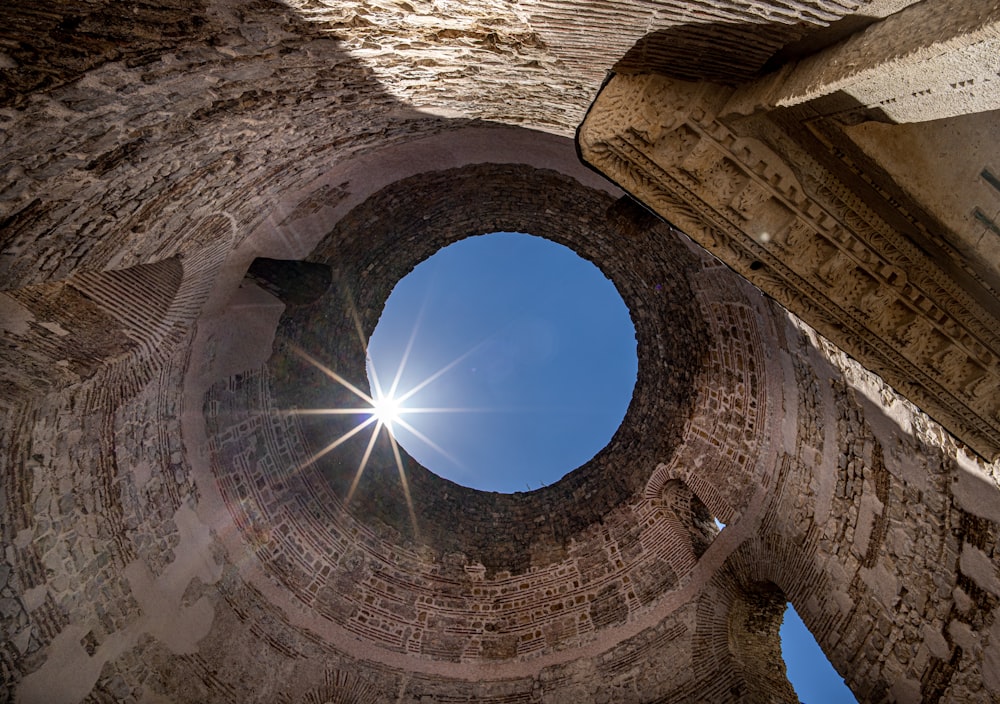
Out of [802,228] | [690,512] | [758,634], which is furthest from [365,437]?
[802,228]

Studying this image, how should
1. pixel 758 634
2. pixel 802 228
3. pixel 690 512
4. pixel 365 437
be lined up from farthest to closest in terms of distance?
pixel 365 437 < pixel 690 512 < pixel 758 634 < pixel 802 228

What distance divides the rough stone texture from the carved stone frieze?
0.11m

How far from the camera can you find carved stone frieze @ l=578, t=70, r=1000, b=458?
2.18 meters

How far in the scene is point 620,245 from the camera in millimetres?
6062

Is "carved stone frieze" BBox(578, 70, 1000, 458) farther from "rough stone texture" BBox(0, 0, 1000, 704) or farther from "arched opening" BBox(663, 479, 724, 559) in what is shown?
"arched opening" BBox(663, 479, 724, 559)

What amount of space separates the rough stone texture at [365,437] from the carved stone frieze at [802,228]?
11 centimetres

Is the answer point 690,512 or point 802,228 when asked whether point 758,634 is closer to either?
point 690,512

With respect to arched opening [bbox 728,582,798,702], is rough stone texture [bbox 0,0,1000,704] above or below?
above

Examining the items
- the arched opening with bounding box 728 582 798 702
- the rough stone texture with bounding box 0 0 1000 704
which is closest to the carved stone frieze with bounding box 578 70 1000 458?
the rough stone texture with bounding box 0 0 1000 704

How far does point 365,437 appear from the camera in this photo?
663 cm

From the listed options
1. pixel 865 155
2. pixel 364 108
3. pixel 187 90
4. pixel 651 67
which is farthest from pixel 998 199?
pixel 187 90

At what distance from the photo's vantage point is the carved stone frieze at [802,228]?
2182 millimetres

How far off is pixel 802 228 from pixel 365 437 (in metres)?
5.36

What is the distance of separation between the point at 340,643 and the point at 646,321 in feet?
15.0
